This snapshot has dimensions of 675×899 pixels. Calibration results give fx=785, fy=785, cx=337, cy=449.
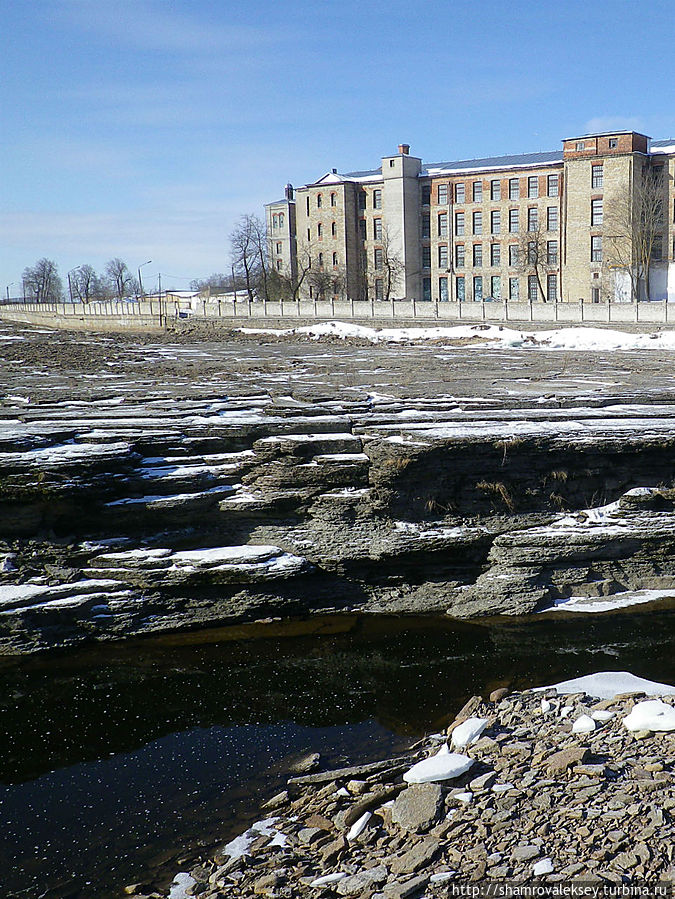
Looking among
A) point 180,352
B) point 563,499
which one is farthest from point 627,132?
point 563,499

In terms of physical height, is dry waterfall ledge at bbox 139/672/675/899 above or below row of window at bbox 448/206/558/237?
below

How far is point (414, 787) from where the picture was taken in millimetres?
9117

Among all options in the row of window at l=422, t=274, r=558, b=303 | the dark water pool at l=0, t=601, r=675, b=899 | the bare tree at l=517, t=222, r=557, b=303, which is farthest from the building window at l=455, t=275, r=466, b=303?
the dark water pool at l=0, t=601, r=675, b=899

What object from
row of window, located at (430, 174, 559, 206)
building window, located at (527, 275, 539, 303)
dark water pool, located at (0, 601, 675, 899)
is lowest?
dark water pool, located at (0, 601, 675, 899)

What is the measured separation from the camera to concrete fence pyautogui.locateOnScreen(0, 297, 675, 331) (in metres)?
43.1

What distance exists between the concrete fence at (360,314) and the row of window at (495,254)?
676 inches

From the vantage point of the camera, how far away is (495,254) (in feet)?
223

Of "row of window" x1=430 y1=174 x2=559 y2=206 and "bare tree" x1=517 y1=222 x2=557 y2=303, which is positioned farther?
"bare tree" x1=517 y1=222 x2=557 y2=303

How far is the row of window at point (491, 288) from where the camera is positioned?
6556cm

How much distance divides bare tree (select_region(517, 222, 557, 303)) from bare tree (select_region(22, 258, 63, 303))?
91231 mm

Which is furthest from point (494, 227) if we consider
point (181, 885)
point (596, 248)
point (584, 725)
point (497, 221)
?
point (181, 885)

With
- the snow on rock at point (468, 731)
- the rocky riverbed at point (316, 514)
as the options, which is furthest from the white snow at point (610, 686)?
the rocky riverbed at point (316, 514)

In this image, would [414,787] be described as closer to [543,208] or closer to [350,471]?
[350,471]

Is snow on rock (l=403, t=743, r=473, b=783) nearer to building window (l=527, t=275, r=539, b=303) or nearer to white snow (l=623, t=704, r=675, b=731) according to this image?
white snow (l=623, t=704, r=675, b=731)
